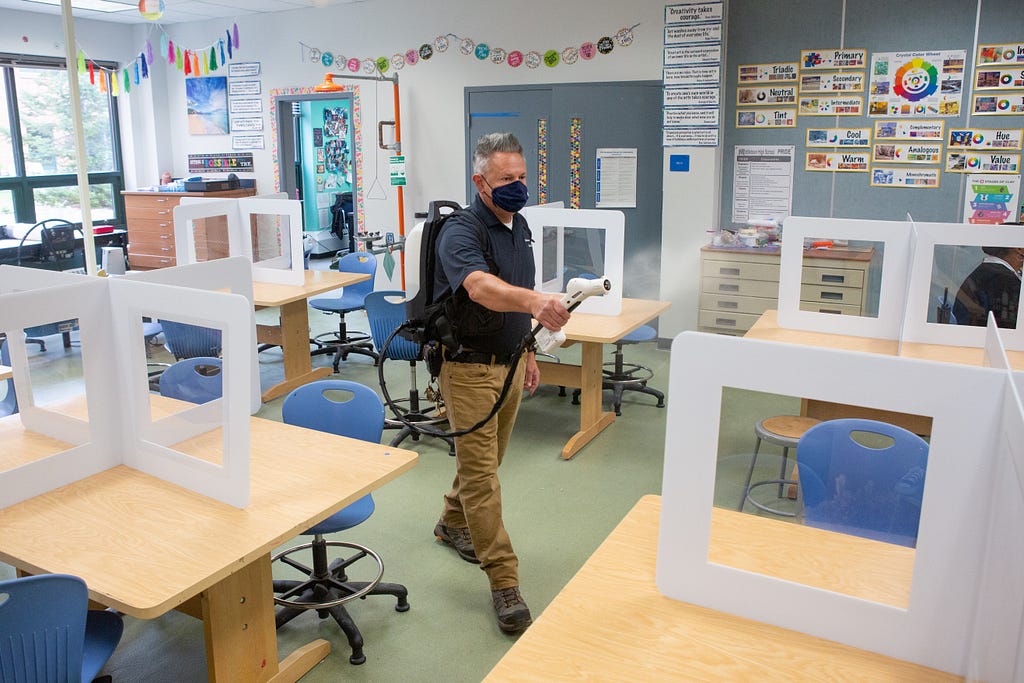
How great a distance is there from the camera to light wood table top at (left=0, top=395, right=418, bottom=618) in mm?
1924

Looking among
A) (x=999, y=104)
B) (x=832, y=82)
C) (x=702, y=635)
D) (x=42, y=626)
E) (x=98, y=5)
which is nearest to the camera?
(x=702, y=635)

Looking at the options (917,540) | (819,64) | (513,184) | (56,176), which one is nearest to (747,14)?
(819,64)

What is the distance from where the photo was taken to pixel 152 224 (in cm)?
902

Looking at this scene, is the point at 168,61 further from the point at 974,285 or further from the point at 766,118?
the point at 974,285

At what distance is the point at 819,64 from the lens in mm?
6098

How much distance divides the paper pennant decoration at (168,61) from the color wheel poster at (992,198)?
668cm

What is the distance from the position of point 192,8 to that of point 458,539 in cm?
691

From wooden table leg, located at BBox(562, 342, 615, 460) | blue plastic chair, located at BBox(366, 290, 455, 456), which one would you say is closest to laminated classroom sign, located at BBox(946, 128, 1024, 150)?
wooden table leg, located at BBox(562, 342, 615, 460)

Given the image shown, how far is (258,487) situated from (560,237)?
2.68 metres

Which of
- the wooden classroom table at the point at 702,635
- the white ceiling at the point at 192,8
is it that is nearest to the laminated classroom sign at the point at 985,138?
the wooden classroom table at the point at 702,635

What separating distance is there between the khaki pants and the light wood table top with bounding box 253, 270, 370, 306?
2.44 metres

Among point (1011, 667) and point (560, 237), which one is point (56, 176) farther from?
point (1011, 667)

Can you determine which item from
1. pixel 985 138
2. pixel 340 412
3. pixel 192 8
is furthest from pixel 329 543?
pixel 192 8

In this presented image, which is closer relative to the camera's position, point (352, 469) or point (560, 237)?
point (352, 469)
